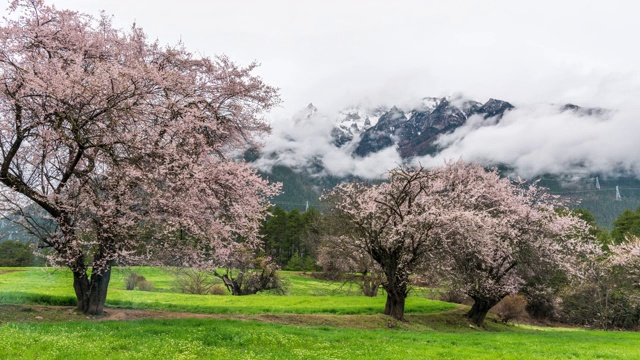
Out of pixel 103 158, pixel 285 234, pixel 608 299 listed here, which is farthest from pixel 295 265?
pixel 103 158

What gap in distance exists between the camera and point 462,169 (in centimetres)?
3334

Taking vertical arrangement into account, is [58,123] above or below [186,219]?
above

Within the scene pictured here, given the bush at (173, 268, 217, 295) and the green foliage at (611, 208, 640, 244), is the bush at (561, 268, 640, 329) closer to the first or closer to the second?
the green foliage at (611, 208, 640, 244)

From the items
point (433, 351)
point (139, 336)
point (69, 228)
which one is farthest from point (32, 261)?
point (433, 351)

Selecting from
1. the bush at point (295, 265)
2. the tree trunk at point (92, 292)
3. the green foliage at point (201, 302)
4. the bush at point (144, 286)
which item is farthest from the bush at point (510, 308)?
the bush at point (295, 265)

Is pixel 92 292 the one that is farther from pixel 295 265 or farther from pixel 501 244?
pixel 295 265

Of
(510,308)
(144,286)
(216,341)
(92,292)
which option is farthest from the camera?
(144,286)

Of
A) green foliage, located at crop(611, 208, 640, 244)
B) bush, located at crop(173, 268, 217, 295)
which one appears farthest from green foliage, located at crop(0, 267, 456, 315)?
green foliage, located at crop(611, 208, 640, 244)

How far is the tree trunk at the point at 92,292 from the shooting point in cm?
1819

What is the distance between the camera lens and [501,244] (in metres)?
27.1

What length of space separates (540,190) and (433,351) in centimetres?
2471

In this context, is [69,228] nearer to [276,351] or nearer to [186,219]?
[186,219]

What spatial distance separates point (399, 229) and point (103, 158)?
51.5 feet

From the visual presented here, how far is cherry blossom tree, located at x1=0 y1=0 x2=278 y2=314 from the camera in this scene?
45.1ft
